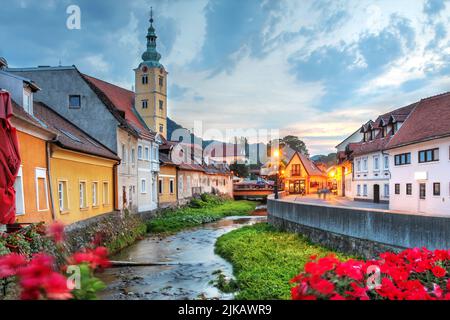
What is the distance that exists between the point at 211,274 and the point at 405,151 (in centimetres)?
1584

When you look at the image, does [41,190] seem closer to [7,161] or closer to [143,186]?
[7,161]

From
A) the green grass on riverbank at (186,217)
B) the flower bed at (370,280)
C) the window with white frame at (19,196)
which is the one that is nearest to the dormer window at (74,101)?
the green grass on riverbank at (186,217)

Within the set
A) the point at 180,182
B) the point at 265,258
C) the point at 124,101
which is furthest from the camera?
the point at 180,182

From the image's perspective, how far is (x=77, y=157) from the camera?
1839 centimetres

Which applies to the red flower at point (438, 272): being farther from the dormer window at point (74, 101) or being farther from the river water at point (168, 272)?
the dormer window at point (74, 101)

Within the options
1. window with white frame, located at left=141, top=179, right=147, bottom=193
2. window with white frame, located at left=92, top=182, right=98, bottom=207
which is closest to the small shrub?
window with white frame, located at left=141, top=179, right=147, bottom=193

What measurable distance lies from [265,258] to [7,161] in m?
10.9

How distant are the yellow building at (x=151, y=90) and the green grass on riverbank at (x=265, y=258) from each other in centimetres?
2695

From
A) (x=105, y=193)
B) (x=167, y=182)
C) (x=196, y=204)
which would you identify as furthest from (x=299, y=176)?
(x=105, y=193)

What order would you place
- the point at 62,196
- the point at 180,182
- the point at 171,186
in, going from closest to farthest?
1. the point at 62,196
2. the point at 171,186
3. the point at 180,182

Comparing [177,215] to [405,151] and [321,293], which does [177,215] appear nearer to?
[405,151]

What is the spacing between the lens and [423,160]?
23.2 metres

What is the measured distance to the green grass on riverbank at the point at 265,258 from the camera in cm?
1278
